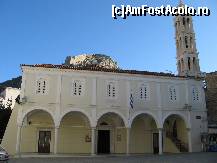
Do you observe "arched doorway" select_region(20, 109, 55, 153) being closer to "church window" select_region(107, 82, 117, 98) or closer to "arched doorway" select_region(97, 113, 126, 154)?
"arched doorway" select_region(97, 113, 126, 154)

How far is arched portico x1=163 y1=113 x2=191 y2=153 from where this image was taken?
27391 mm

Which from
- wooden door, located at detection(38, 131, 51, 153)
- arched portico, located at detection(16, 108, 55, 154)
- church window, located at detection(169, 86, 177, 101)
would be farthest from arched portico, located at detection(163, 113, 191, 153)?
wooden door, located at detection(38, 131, 51, 153)

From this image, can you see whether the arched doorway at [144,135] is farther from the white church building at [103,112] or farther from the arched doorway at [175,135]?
the arched doorway at [175,135]

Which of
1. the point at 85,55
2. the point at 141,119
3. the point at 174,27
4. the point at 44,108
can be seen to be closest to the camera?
the point at 44,108

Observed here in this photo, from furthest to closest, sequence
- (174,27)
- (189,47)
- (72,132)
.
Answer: (174,27), (189,47), (72,132)

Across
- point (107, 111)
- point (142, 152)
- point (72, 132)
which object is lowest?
point (142, 152)

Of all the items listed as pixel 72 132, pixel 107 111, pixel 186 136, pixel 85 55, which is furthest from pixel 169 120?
pixel 85 55

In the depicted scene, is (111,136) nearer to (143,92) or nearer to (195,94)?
(143,92)

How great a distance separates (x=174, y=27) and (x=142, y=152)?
65.1 feet

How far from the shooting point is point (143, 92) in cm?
2650

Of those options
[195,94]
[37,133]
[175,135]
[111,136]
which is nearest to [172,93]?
[195,94]

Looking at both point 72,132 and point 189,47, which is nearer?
point 72,132

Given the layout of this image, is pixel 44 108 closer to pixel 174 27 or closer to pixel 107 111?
pixel 107 111

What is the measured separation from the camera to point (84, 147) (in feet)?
87.4
